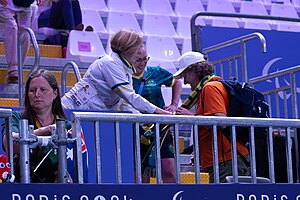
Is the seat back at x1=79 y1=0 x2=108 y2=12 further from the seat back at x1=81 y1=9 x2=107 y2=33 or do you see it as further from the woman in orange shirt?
the woman in orange shirt

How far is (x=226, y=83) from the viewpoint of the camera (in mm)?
6852

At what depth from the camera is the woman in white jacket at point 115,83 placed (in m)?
7.05

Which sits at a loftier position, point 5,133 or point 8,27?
point 8,27

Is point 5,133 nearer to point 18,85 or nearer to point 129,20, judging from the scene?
point 18,85

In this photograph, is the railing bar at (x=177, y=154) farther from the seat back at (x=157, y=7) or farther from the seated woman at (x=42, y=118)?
the seat back at (x=157, y=7)

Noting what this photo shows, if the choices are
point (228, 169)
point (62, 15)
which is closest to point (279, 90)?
point (62, 15)

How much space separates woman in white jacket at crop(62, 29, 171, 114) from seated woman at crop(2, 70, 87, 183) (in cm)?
110

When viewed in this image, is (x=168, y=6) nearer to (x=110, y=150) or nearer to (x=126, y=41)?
(x=126, y=41)

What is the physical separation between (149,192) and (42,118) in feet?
2.57

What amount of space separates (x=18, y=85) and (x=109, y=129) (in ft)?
9.47

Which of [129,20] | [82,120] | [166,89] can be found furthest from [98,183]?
[129,20]

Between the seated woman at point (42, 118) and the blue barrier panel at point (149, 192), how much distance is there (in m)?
0.20

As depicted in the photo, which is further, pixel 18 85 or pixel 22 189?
pixel 18 85

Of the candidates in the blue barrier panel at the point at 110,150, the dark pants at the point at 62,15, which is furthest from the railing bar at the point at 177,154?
the dark pants at the point at 62,15
